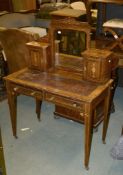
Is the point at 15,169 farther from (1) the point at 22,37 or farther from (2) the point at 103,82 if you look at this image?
(1) the point at 22,37

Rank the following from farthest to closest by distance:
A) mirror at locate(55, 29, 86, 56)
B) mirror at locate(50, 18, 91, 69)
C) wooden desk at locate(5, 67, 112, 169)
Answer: mirror at locate(55, 29, 86, 56)
mirror at locate(50, 18, 91, 69)
wooden desk at locate(5, 67, 112, 169)

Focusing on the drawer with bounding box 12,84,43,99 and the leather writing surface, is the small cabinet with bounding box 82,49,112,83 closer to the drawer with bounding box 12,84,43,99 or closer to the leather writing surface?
the leather writing surface

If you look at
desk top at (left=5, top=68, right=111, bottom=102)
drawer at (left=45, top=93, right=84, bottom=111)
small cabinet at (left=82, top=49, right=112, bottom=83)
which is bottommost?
drawer at (left=45, top=93, right=84, bottom=111)

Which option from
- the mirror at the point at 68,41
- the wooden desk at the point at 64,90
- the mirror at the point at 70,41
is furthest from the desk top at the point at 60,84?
the mirror at the point at 70,41

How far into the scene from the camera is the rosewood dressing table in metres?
1.90

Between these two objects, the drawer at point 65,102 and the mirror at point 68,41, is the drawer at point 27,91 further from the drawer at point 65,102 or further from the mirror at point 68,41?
the mirror at point 68,41

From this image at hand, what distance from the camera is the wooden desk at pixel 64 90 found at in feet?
6.15

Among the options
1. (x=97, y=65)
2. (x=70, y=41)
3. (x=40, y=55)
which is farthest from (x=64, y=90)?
(x=70, y=41)

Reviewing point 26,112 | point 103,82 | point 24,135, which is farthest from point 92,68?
point 26,112

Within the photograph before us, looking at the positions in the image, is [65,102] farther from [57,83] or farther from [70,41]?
[70,41]

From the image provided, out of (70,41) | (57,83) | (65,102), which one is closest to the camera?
(65,102)

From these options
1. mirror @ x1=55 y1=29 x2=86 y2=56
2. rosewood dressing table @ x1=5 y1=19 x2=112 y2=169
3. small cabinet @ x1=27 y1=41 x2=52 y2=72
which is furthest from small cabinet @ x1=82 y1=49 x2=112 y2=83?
small cabinet @ x1=27 y1=41 x2=52 y2=72

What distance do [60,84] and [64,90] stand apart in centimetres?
11

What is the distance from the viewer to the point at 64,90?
1944mm
